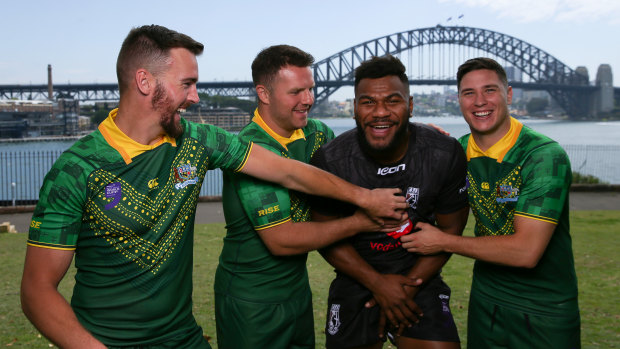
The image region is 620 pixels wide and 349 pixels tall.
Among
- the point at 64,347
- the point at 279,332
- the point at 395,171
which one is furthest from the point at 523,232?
the point at 64,347

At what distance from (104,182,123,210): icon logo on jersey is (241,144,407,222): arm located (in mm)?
724

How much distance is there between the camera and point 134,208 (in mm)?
2664

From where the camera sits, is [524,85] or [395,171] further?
[524,85]

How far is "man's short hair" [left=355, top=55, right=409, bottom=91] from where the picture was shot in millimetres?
3281

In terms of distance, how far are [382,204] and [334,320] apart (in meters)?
0.89

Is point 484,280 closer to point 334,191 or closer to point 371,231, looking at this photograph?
point 371,231

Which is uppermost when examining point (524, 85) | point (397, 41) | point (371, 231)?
point (397, 41)

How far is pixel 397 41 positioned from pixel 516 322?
353 ft

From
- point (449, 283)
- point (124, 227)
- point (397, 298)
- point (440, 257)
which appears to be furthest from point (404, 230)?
point (449, 283)

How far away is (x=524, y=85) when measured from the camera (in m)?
84.6

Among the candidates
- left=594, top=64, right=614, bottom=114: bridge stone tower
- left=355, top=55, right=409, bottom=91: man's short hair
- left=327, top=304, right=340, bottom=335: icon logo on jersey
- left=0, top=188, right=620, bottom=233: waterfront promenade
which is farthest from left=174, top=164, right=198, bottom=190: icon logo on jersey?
left=594, top=64, right=614, bottom=114: bridge stone tower

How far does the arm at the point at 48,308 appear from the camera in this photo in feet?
7.39

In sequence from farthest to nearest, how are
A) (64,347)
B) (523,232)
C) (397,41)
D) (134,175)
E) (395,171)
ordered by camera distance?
(397,41) → (395,171) → (523,232) → (134,175) → (64,347)

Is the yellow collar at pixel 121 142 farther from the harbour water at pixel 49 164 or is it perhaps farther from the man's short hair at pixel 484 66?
the harbour water at pixel 49 164
